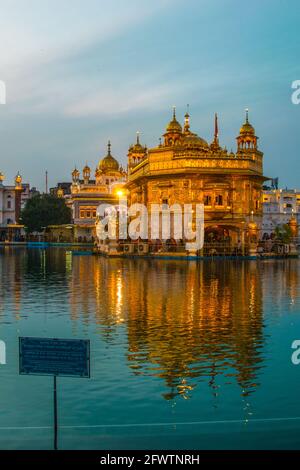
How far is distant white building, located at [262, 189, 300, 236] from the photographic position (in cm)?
13725

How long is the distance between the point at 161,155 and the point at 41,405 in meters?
61.3

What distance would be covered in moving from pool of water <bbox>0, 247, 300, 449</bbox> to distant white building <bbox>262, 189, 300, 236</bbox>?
368 feet

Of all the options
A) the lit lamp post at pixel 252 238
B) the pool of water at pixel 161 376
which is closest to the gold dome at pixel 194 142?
the lit lamp post at pixel 252 238

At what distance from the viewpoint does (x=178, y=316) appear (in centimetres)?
2152

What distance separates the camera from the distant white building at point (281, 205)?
137 m

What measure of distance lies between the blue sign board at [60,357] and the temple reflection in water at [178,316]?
2.95 metres

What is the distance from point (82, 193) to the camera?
126 m

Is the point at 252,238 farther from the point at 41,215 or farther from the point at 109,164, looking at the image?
the point at 109,164

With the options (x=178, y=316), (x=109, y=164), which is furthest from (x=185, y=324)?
(x=109, y=164)

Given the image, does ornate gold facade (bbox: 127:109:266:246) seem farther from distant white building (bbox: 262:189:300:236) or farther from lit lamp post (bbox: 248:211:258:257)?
distant white building (bbox: 262:189:300:236)

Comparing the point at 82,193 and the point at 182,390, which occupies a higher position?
the point at 82,193

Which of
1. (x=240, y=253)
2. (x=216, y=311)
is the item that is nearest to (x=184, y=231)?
(x=240, y=253)

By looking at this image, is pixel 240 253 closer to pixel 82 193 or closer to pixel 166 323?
pixel 166 323

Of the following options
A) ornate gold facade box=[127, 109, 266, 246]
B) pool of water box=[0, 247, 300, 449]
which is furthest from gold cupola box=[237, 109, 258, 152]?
pool of water box=[0, 247, 300, 449]
